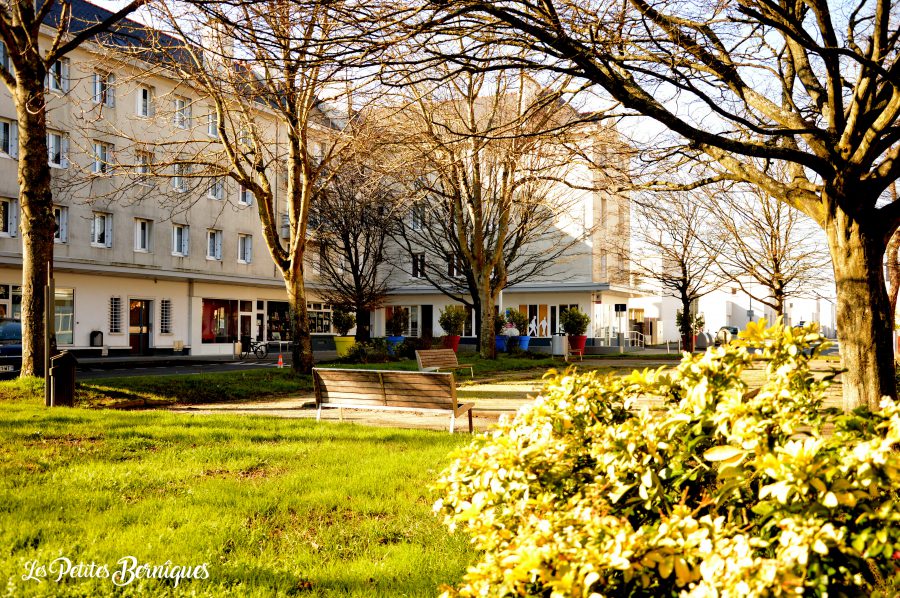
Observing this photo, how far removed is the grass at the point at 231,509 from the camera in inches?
155

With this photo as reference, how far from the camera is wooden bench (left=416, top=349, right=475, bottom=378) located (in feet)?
59.8

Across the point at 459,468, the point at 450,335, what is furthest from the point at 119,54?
the point at 450,335

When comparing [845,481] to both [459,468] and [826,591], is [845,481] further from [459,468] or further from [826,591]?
[459,468]

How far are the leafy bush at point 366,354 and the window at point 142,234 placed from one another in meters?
14.1

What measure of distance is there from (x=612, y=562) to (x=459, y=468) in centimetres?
104

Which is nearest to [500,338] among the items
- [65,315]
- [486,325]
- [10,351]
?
[486,325]

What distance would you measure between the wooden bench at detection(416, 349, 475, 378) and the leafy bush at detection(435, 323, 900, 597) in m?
15.0

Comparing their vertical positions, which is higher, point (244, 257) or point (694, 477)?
point (244, 257)

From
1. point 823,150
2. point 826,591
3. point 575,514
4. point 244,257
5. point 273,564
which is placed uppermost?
point 244,257

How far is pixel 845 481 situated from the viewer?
1971 millimetres

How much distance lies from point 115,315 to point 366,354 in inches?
557

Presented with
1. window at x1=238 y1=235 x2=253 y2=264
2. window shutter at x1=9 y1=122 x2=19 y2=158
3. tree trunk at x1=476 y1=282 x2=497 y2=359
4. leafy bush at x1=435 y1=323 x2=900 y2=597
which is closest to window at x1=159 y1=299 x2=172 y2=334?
window at x1=238 y1=235 x2=253 y2=264

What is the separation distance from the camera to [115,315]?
32531 millimetres

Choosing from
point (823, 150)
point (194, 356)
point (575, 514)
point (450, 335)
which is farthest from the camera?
point (194, 356)
